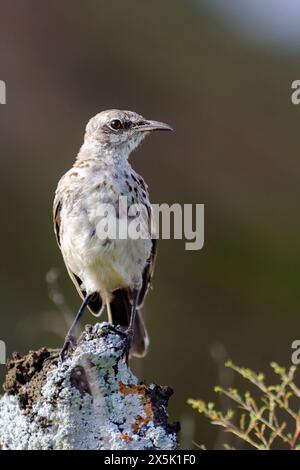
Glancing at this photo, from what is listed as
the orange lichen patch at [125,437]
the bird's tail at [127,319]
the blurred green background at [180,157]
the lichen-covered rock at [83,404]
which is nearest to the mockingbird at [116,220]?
the bird's tail at [127,319]

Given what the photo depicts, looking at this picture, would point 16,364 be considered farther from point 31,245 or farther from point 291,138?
point 291,138

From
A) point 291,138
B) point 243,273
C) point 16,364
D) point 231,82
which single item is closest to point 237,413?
point 243,273

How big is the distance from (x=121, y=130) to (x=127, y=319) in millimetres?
1278

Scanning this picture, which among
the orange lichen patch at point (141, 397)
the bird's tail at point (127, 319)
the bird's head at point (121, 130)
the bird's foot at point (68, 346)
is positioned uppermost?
the bird's head at point (121, 130)

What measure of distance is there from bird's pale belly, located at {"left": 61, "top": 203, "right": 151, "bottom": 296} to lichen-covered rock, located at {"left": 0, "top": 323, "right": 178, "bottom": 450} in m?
1.53

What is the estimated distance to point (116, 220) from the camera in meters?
7.10

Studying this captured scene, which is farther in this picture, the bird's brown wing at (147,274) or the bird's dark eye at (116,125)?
the bird's dark eye at (116,125)

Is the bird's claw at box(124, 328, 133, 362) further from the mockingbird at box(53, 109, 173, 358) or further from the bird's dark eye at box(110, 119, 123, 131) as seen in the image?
the bird's dark eye at box(110, 119, 123, 131)

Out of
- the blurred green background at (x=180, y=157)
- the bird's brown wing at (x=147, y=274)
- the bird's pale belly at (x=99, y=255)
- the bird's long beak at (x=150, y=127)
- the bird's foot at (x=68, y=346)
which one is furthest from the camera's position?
the blurred green background at (x=180, y=157)

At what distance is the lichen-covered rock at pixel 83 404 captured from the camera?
5.25 meters

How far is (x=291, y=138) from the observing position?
1545cm

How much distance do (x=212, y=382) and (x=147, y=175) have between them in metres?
3.94

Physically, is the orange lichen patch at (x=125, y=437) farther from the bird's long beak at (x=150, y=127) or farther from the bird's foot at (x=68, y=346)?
the bird's long beak at (x=150, y=127)

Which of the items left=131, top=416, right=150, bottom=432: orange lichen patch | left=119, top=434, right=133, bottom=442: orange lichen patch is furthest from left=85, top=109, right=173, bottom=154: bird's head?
left=119, top=434, right=133, bottom=442: orange lichen patch
